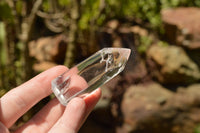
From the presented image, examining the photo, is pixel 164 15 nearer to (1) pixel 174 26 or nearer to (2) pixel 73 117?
(1) pixel 174 26

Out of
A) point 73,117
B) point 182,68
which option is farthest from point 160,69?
point 73,117

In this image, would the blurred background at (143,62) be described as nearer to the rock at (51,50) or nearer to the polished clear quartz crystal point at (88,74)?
the rock at (51,50)

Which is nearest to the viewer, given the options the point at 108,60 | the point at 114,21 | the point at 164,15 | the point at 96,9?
the point at 108,60

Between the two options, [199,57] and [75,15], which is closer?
[75,15]

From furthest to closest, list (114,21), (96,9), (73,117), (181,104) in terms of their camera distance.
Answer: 1. (114,21)
2. (96,9)
3. (181,104)
4. (73,117)

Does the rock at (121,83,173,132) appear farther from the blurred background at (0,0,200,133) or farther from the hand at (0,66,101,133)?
the hand at (0,66,101,133)

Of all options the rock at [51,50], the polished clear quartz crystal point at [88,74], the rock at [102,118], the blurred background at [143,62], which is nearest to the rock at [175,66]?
the blurred background at [143,62]

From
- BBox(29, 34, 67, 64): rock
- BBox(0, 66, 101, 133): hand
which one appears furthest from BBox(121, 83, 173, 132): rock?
BBox(0, 66, 101, 133): hand
